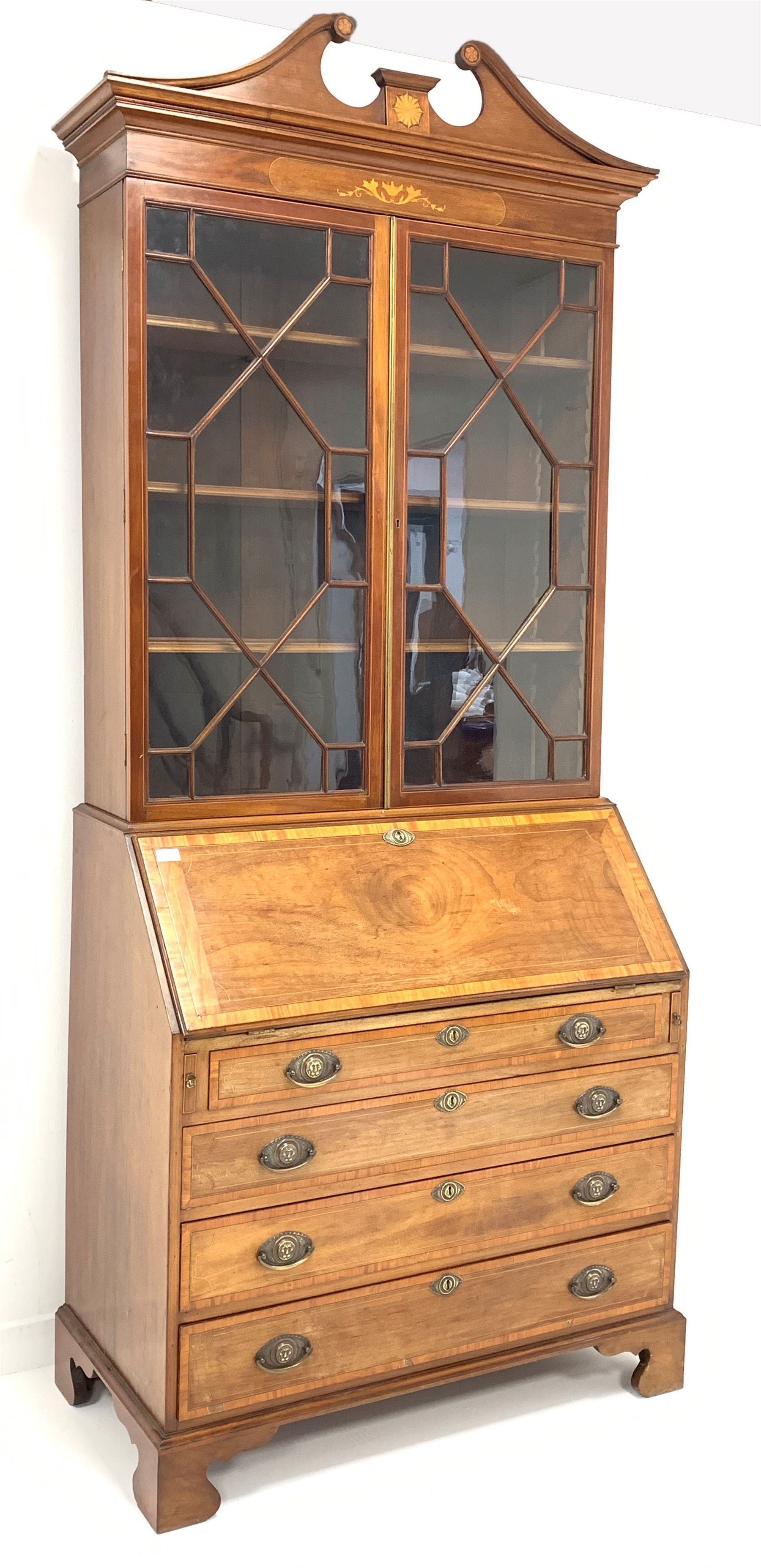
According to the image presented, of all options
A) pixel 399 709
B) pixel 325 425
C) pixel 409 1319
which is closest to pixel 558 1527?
pixel 409 1319

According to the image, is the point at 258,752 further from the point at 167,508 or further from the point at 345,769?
the point at 167,508

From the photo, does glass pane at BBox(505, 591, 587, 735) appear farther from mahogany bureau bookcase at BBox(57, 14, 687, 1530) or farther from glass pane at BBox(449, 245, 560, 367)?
glass pane at BBox(449, 245, 560, 367)

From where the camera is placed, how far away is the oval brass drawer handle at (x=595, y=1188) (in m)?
2.54

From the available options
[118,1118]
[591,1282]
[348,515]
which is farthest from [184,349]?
[591,1282]

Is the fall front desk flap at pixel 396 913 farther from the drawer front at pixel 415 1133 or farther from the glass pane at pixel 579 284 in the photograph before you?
the glass pane at pixel 579 284

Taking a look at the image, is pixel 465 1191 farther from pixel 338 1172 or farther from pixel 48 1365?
pixel 48 1365

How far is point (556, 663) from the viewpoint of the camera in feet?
8.93

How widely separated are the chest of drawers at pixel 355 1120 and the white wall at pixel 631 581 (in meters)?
0.14

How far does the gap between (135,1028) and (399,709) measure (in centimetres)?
71

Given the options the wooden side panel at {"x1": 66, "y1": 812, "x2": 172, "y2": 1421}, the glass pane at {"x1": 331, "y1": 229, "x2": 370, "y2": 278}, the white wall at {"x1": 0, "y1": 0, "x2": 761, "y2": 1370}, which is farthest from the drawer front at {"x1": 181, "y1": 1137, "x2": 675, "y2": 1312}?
the glass pane at {"x1": 331, "y1": 229, "x2": 370, "y2": 278}

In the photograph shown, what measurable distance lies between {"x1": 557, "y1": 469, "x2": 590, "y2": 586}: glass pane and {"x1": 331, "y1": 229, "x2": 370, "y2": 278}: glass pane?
1.74 feet

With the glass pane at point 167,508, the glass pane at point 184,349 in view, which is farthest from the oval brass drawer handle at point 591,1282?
the glass pane at point 184,349

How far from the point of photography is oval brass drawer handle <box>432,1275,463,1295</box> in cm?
241

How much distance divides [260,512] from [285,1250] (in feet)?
3.94
